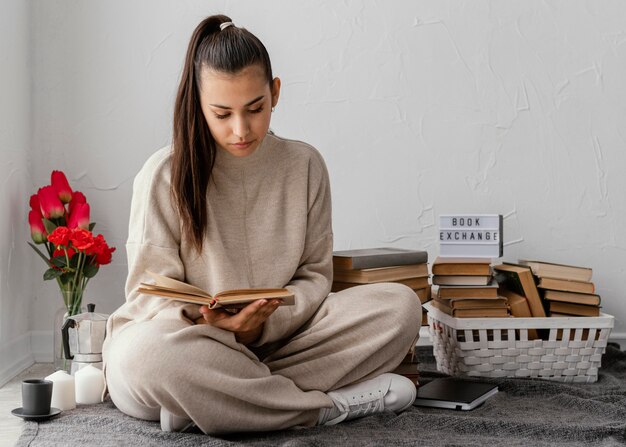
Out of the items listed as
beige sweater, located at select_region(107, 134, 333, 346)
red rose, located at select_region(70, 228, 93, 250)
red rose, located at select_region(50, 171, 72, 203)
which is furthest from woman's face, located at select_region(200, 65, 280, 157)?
red rose, located at select_region(50, 171, 72, 203)

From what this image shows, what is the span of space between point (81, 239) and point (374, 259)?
2.56ft

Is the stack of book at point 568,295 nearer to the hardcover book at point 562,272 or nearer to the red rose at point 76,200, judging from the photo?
the hardcover book at point 562,272

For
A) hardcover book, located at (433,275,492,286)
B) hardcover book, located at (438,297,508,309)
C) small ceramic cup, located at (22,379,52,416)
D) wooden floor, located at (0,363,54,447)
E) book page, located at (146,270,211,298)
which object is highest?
book page, located at (146,270,211,298)

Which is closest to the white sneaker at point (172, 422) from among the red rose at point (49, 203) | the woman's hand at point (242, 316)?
the woman's hand at point (242, 316)

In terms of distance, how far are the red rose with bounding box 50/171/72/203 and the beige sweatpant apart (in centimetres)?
71

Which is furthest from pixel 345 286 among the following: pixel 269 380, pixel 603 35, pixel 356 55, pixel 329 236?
pixel 603 35

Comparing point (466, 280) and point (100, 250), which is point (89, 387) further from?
point (466, 280)

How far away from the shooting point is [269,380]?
1606mm

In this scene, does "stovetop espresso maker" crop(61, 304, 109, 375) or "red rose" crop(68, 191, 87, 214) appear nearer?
"stovetop espresso maker" crop(61, 304, 109, 375)

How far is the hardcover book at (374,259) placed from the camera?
1966 mm

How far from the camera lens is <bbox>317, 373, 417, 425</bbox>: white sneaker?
1694 millimetres

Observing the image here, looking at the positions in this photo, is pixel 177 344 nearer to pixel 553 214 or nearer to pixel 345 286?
pixel 345 286

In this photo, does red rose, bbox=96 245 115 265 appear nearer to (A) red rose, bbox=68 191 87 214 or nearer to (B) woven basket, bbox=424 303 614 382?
(A) red rose, bbox=68 191 87 214

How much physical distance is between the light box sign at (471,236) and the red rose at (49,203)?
3.41 ft
